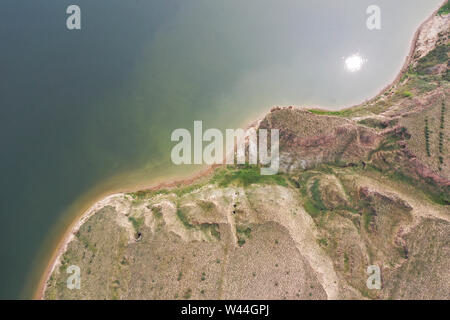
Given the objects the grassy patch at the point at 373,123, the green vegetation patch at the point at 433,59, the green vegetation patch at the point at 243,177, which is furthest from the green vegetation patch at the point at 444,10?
the green vegetation patch at the point at 243,177

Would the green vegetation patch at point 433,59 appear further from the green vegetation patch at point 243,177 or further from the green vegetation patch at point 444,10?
the green vegetation patch at point 243,177

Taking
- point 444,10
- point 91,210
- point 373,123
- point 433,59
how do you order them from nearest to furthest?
point 373,123
point 91,210
point 433,59
point 444,10

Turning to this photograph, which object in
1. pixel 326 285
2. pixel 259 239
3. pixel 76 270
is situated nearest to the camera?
pixel 326 285

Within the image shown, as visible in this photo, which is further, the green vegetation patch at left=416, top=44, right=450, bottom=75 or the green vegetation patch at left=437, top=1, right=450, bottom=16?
the green vegetation patch at left=437, top=1, right=450, bottom=16

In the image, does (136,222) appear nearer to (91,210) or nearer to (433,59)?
(91,210)

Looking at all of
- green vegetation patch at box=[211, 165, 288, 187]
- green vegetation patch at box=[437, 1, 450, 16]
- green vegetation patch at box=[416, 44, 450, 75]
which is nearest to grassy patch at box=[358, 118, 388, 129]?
green vegetation patch at box=[211, 165, 288, 187]

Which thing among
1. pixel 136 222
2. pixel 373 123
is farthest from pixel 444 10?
pixel 136 222

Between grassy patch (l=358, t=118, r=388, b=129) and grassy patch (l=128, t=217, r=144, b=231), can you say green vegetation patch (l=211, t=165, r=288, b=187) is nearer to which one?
grassy patch (l=128, t=217, r=144, b=231)

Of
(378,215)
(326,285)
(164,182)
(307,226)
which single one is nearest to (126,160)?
(164,182)

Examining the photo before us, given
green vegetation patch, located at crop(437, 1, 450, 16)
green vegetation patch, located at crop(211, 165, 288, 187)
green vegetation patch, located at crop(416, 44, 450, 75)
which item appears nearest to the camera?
green vegetation patch, located at crop(211, 165, 288, 187)

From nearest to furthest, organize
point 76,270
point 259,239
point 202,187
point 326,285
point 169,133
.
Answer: point 326,285
point 259,239
point 76,270
point 202,187
point 169,133

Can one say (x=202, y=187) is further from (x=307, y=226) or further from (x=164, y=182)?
(x=307, y=226)
